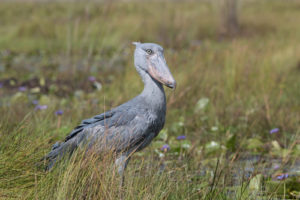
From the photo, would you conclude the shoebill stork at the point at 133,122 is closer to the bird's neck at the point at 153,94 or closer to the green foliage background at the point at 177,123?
the bird's neck at the point at 153,94

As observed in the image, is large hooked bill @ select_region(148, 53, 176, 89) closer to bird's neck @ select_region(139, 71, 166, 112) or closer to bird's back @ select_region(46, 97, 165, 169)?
bird's neck @ select_region(139, 71, 166, 112)

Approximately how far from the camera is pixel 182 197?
2.57 meters

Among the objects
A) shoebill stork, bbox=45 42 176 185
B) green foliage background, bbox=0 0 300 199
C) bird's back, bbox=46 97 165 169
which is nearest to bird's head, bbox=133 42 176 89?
shoebill stork, bbox=45 42 176 185

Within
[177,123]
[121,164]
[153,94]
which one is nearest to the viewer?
[121,164]

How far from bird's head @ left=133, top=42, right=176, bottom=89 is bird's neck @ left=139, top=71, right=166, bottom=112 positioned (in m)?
0.05

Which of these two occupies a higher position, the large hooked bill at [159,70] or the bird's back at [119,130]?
the large hooked bill at [159,70]

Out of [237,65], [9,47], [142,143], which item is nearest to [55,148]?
[142,143]

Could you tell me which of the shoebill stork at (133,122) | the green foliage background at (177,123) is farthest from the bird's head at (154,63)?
the green foliage background at (177,123)

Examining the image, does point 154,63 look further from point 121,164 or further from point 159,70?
point 121,164

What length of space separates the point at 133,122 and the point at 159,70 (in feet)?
1.13

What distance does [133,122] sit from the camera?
→ 273 centimetres

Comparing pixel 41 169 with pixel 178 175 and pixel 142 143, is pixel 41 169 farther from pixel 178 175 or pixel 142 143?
pixel 178 175

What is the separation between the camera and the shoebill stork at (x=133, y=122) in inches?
106

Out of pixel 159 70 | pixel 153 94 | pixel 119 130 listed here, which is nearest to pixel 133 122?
pixel 119 130
